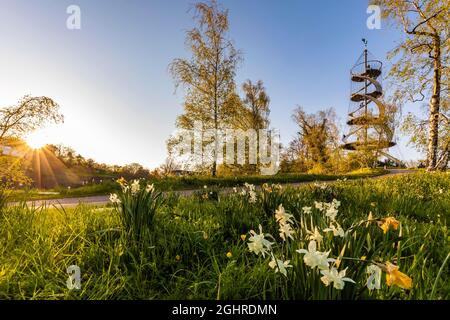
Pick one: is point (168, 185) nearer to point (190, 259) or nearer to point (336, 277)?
point (190, 259)

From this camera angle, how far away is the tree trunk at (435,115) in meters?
13.0

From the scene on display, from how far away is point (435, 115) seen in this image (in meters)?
13.0

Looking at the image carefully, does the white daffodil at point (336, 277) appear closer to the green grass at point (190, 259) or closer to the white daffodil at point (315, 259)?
the white daffodil at point (315, 259)

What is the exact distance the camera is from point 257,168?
78.1ft

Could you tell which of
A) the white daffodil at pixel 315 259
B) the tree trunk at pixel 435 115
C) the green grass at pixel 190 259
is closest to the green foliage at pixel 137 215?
the green grass at pixel 190 259

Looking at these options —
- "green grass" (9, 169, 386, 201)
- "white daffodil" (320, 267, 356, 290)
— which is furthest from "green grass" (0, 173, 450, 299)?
"green grass" (9, 169, 386, 201)

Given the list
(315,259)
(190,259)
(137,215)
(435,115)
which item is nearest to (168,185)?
(137,215)

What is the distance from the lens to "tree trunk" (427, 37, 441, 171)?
42.5 ft

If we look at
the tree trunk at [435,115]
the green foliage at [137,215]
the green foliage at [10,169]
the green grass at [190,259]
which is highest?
the tree trunk at [435,115]

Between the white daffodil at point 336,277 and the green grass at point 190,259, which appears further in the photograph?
the green grass at point 190,259

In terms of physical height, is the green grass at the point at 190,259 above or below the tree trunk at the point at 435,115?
below
